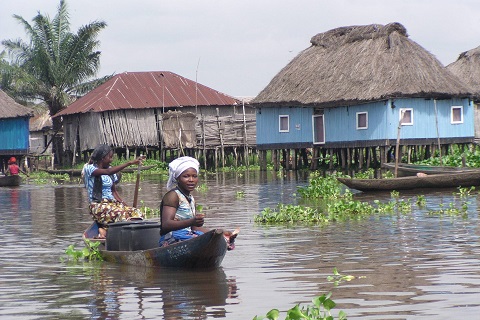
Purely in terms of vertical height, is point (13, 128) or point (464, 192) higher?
point (13, 128)

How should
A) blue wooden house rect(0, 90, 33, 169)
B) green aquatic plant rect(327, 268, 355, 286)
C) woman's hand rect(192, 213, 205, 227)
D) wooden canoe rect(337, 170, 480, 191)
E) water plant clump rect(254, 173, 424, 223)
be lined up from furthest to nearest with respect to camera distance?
blue wooden house rect(0, 90, 33, 169) < wooden canoe rect(337, 170, 480, 191) < water plant clump rect(254, 173, 424, 223) < woman's hand rect(192, 213, 205, 227) < green aquatic plant rect(327, 268, 355, 286)

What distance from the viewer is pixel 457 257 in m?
11.0

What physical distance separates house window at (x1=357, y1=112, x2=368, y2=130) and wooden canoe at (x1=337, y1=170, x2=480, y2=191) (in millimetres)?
13013

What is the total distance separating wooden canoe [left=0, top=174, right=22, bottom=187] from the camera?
32781mm

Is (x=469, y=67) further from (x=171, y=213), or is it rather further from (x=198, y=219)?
(x=198, y=219)

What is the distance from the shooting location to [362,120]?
35219 millimetres

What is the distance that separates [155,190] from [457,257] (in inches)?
718

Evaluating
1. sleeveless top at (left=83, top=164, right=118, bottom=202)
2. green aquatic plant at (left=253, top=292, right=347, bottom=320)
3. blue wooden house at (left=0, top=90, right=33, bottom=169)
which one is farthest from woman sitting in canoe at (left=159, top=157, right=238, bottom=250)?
blue wooden house at (left=0, top=90, right=33, bottom=169)

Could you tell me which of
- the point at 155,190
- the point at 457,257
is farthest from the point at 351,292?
the point at 155,190

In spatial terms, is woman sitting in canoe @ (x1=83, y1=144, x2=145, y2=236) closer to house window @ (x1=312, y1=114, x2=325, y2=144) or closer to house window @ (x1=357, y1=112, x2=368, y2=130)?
house window @ (x1=357, y1=112, x2=368, y2=130)

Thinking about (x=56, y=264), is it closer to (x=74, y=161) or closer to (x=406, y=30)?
(x=406, y=30)

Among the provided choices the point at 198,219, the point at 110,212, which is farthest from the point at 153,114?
the point at 198,219

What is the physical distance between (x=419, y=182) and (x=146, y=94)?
25726 millimetres

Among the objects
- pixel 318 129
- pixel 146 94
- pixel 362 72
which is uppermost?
pixel 146 94
